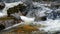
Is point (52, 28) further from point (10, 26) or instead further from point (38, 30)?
point (10, 26)

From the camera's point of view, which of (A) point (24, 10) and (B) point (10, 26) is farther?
(A) point (24, 10)

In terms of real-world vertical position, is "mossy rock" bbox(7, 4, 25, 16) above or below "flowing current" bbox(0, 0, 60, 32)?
above

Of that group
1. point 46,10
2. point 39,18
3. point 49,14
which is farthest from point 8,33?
point 46,10

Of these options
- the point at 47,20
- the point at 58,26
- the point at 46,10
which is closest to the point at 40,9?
the point at 46,10

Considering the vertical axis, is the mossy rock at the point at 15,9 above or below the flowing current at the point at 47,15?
above

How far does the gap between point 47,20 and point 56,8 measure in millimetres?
3046

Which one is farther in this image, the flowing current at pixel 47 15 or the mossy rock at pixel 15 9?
the mossy rock at pixel 15 9

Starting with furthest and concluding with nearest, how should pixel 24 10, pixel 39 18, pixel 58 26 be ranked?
pixel 24 10, pixel 39 18, pixel 58 26

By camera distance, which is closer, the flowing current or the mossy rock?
the flowing current

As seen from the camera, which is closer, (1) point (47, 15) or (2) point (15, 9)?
(1) point (47, 15)

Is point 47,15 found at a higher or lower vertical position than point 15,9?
lower

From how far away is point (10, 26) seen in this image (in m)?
11.1

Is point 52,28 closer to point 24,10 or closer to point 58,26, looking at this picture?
point 58,26

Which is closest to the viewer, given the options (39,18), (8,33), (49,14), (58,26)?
(8,33)
